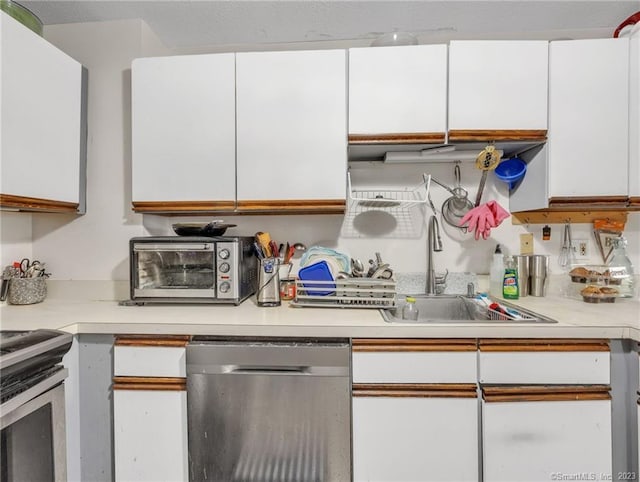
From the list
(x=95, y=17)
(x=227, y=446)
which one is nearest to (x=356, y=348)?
(x=227, y=446)

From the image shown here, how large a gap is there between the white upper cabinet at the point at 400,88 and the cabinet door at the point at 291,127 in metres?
0.08

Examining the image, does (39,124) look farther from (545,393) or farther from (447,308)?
(545,393)

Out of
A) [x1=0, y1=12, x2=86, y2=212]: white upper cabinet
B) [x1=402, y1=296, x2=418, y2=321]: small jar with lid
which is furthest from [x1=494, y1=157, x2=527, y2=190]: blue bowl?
[x1=0, y1=12, x2=86, y2=212]: white upper cabinet

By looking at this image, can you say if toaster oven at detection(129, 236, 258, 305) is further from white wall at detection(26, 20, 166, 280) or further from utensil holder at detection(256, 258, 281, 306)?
white wall at detection(26, 20, 166, 280)

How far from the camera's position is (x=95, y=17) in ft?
5.48

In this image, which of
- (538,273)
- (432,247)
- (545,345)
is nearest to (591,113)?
(538,273)

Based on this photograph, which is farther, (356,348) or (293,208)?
(293,208)

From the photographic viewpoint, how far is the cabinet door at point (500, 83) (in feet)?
4.66

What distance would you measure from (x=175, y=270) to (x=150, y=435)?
0.64m

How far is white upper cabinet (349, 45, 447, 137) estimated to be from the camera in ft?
4.74

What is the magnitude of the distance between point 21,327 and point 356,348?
120cm

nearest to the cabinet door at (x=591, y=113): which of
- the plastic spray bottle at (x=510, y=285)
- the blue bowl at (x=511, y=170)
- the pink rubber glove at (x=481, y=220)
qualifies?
the blue bowl at (x=511, y=170)

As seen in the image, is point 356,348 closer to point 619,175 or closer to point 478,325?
point 478,325

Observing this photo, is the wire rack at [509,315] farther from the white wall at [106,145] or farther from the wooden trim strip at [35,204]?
the wooden trim strip at [35,204]
